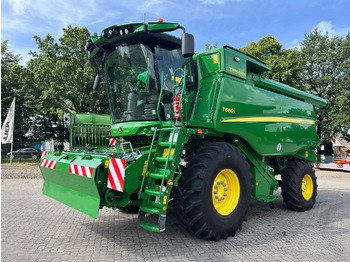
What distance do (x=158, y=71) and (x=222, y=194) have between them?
2.33 metres

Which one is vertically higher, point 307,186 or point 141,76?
point 141,76

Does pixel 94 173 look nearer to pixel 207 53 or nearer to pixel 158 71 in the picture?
pixel 158 71

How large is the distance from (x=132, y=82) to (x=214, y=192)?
2.36 metres

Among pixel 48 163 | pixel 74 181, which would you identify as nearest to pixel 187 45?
pixel 74 181

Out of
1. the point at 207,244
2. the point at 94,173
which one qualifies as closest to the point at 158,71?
the point at 94,173

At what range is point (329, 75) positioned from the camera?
80.8 ft

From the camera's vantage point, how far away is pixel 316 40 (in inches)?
1001

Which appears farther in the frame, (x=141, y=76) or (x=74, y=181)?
(x=141, y=76)

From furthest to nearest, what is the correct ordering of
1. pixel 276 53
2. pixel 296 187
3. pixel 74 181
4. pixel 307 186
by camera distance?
pixel 276 53
pixel 307 186
pixel 296 187
pixel 74 181

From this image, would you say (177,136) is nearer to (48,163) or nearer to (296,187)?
(48,163)

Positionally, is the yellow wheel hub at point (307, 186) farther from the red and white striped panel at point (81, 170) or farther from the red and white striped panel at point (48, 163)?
the red and white striped panel at point (48, 163)

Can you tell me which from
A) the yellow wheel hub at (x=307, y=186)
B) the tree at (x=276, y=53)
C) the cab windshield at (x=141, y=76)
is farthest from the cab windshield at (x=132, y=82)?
the tree at (x=276, y=53)

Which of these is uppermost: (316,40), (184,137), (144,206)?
(316,40)

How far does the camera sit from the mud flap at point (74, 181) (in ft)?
12.9
